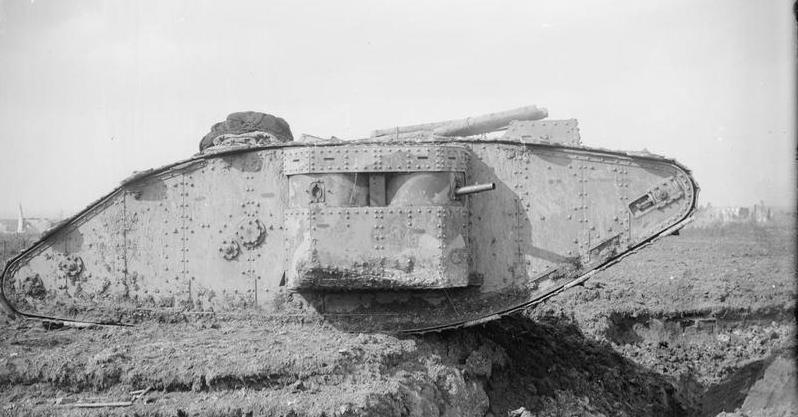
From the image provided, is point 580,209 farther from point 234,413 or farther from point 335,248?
point 234,413

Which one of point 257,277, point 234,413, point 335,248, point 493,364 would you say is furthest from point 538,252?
point 234,413

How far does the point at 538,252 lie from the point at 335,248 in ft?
8.59

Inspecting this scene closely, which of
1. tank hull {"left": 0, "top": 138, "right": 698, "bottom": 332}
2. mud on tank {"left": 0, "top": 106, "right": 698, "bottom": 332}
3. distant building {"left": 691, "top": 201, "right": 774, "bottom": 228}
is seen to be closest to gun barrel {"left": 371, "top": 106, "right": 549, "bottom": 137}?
mud on tank {"left": 0, "top": 106, "right": 698, "bottom": 332}

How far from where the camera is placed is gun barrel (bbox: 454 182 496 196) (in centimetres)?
902

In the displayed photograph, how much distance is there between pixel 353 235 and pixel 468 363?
88.5 inches

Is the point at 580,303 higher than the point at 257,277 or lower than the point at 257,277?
lower

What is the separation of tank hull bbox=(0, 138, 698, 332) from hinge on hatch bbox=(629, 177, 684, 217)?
0.02m

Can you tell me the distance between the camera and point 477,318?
9.88 meters

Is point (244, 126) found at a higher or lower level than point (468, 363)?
higher

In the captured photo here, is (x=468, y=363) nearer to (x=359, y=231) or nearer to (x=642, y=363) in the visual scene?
(x=359, y=231)

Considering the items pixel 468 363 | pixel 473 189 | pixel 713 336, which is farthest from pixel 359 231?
pixel 713 336

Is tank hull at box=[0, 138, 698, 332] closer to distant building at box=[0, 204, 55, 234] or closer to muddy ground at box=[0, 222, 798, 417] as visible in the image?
muddy ground at box=[0, 222, 798, 417]

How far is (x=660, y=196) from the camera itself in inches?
382

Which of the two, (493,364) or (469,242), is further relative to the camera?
(493,364)
